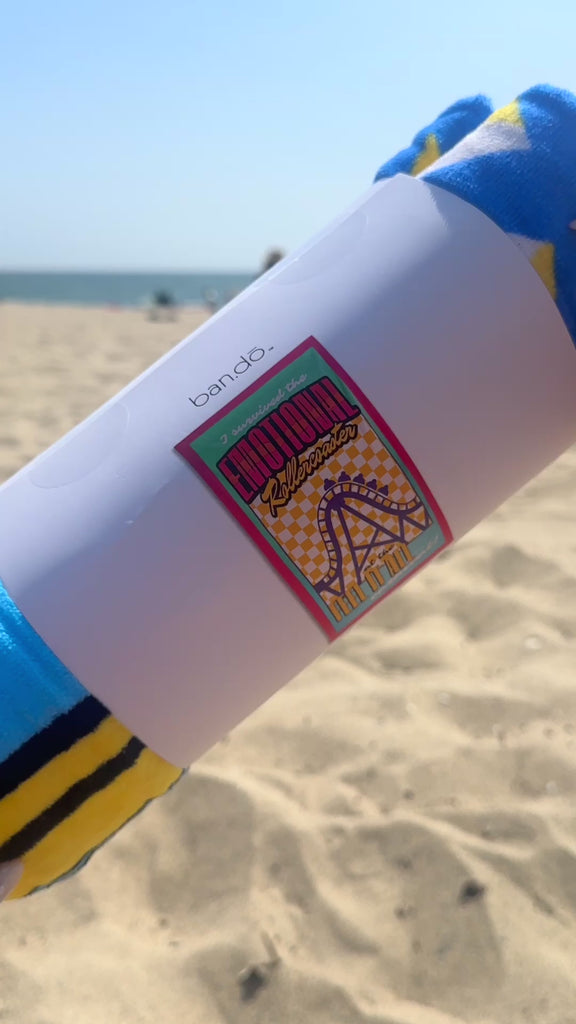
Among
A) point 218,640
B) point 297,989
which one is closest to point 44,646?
point 218,640

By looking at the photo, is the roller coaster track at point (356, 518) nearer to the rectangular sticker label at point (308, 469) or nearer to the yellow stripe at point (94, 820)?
the rectangular sticker label at point (308, 469)

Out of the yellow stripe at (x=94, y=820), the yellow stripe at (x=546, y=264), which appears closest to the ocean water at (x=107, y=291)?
the yellow stripe at (x=546, y=264)

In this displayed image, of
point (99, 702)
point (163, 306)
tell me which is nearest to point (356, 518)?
point (99, 702)

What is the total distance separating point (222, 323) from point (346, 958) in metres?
0.89

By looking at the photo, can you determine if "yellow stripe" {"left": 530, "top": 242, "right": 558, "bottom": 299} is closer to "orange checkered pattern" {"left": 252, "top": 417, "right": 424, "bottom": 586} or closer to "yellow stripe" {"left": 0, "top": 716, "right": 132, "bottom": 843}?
"orange checkered pattern" {"left": 252, "top": 417, "right": 424, "bottom": 586}

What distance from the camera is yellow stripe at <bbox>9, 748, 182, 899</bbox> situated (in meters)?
0.85

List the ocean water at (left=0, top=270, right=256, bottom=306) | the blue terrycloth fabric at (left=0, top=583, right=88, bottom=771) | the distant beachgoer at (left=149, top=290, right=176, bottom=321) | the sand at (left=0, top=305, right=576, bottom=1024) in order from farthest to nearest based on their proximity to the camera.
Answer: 1. the ocean water at (left=0, top=270, right=256, bottom=306)
2. the distant beachgoer at (left=149, top=290, right=176, bottom=321)
3. the sand at (left=0, top=305, right=576, bottom=1024)
4. the blue terrycloth fabric at (left=0, top=583, right=88, bottom=771)

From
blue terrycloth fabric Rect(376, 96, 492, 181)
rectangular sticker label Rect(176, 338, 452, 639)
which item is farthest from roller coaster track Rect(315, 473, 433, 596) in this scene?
blue terrycloth fabric Rect(376, 96, 492, 181)

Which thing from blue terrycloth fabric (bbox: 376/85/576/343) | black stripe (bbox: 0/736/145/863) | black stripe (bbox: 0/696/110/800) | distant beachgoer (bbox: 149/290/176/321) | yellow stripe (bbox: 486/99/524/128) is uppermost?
distant beachgoer (bbox: 149/290/176/321)

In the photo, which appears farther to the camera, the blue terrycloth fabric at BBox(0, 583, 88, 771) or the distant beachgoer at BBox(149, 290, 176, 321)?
the distant beachgoer at BBox(149, 290, 176, 321)

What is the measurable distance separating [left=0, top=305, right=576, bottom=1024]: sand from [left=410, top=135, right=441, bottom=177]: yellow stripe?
977mm

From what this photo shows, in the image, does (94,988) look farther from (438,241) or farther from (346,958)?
(438,241)

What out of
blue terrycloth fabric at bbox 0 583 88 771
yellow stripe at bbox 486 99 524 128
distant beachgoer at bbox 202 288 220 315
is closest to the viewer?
blue terrycloth fabric at bbox 0 583 88 771

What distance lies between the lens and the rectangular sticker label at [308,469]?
0.84 meters
